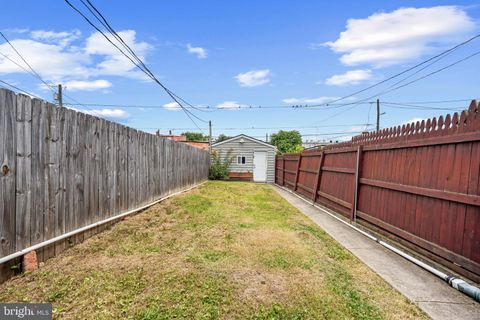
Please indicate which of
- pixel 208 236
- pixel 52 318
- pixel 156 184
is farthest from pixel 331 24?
pixel 52 318

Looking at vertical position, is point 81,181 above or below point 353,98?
below

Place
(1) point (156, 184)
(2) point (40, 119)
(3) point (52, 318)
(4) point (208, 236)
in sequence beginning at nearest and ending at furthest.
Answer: (3) point (52, 318) < (2) point (40, 119) < (4) point (208, 236) < (1) point (156, 184)

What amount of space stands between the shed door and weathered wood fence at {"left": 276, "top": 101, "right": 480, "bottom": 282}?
47.7 ft

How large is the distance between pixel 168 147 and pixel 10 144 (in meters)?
5.92

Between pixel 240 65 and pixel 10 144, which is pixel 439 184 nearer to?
pixel 10 144

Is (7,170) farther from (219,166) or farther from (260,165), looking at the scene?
(260,165)

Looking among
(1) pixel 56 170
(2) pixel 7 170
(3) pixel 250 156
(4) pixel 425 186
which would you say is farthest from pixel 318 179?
(3) pixel 250 156

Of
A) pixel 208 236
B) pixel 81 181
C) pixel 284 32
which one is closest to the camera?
pixel 81 181

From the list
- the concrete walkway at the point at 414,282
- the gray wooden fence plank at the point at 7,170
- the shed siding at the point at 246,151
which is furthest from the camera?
the shed siding at the point at 246,151

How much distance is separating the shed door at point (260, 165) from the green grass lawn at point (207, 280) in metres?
16.4

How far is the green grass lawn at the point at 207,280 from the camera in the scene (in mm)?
2430

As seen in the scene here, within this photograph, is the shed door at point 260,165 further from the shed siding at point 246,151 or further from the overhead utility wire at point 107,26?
the overhead utility wire at point 107,26

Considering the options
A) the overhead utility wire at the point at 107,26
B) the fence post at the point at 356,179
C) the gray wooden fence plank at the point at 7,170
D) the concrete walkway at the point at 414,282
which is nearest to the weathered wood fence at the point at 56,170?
the gray wooden fence plank at the point at 7,170

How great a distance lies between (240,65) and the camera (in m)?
17.6
